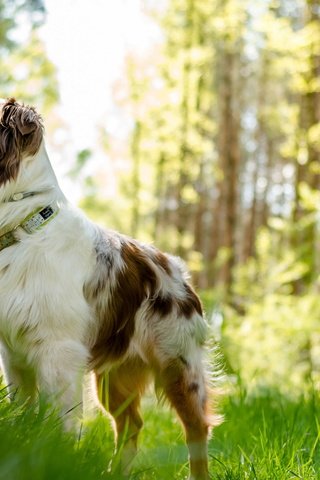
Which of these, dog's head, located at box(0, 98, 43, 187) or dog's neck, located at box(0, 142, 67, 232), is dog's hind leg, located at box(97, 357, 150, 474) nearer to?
dog's neck, located at box(0, 142, 67, 232)

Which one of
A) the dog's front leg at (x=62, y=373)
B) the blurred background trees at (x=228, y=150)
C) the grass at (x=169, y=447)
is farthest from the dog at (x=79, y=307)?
the blurred background trees at (x=228, y=150)

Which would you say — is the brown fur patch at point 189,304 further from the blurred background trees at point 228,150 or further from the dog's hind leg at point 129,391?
the blurred background trees at point 228,150

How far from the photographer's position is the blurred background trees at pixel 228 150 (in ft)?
35.4

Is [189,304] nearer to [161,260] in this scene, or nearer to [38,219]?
[161,260]

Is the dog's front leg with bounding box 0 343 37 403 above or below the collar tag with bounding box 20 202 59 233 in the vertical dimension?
below

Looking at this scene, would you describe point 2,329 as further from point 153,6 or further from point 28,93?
point 153,6

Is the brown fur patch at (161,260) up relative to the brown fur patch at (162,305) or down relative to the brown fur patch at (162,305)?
up

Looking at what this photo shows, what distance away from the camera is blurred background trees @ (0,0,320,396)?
10.8 m

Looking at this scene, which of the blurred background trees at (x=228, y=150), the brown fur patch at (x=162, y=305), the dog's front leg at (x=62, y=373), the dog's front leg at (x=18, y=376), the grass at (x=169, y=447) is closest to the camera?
the grass at (x=169, y=447)

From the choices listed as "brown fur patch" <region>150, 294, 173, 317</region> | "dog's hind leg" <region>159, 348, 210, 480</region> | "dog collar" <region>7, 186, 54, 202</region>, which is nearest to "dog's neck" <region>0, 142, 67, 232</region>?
"dog collar" <region>7, 186, 54, 202</region>

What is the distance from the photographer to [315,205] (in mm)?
9305

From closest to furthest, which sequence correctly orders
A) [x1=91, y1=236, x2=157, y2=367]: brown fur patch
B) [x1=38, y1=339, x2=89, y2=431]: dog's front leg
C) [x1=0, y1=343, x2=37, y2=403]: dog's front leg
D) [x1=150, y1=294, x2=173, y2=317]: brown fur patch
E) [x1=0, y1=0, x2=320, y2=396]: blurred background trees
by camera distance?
[x1=38, y1=339, x2=89, y2=431]: dog's front leg → [x1=0, y1=343, x2=37, y2=403]: dog's front leg → [x1=91, y1=236, x2=157, y2=367]: brown fur patch → [x1=150, y1=294, x2=173, y2=317]: brown fur patch → [x1=0, y1=0, x2=320, y2=396]: blurred background trees

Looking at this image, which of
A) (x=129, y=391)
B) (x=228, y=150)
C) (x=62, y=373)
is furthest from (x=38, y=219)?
(x=228, y=150)

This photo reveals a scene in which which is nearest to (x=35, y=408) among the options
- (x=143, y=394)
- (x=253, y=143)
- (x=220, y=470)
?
(x=220, y=470)
